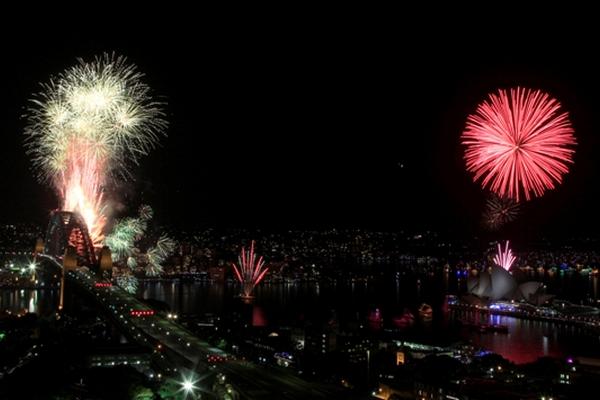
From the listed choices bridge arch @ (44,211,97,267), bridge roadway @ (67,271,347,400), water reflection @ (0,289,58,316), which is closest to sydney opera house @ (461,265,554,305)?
water reflection @ (0,289,58,316)

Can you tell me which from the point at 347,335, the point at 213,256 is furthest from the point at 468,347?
the point at 213,256

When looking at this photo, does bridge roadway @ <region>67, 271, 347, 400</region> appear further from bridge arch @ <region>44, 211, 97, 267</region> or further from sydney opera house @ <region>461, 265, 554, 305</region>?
sydney opera house @ <region>461, 265, 554, 305</region>

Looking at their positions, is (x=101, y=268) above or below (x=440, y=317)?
above

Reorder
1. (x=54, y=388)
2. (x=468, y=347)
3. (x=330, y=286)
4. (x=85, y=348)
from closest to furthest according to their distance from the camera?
1. (x=54, y=388)
2. (x=85, y=348)
3. (x=468, y=347)
4. (x=330, y=286)

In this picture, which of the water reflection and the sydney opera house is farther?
the sydney opera house

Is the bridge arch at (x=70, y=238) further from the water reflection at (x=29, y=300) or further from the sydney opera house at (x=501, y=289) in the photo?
the sydney opera house at (x=501, y=289)

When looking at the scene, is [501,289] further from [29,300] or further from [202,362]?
[202,362]

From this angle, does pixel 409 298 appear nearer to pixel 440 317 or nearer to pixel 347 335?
pixel 440 317

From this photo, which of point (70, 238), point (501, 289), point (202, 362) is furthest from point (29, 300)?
point (501, 289)
